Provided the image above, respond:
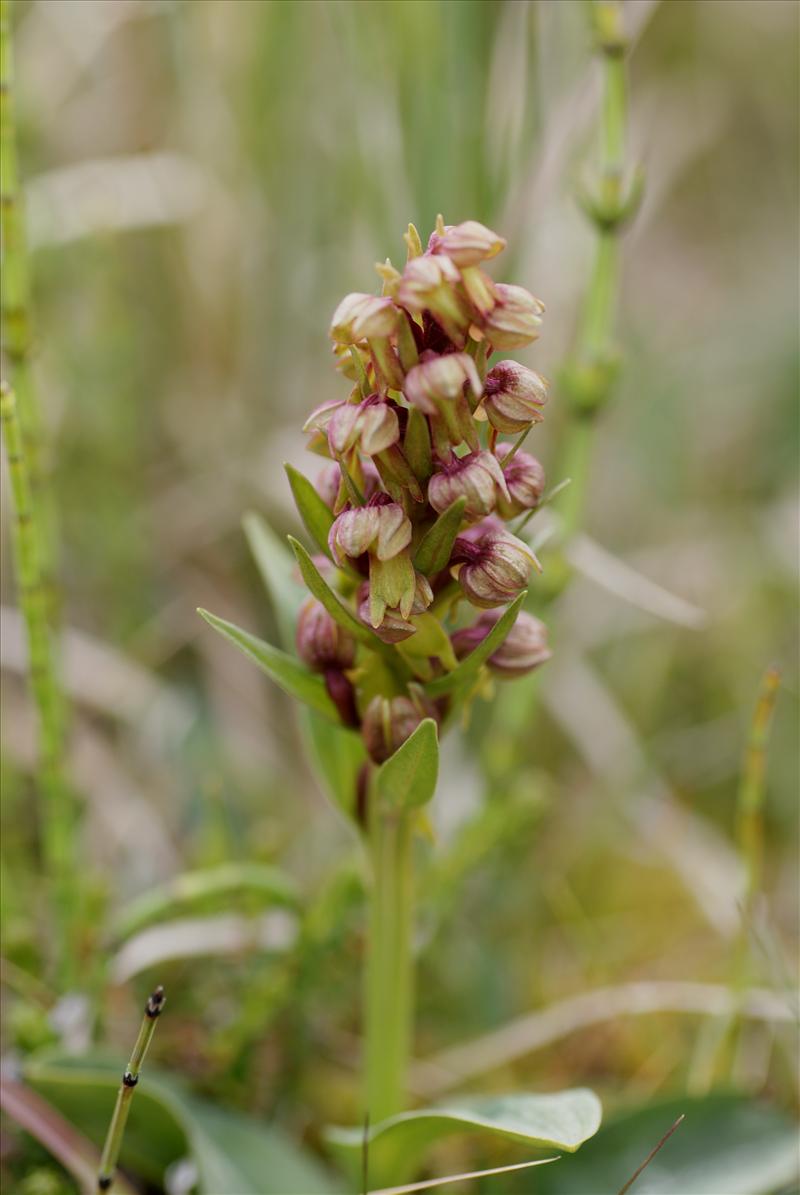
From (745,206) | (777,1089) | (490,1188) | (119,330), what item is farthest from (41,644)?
(745,206)

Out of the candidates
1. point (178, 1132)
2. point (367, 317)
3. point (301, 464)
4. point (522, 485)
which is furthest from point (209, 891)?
point (301, 464)

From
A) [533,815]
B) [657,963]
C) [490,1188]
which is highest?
[533,815]

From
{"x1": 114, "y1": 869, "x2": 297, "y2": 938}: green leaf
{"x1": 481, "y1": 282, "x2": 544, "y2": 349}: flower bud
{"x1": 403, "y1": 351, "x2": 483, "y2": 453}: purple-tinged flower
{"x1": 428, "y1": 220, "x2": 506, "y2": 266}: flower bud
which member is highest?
{"x1": 428, "y1": 220, "x2": 506, "y2": 266}: flower bud

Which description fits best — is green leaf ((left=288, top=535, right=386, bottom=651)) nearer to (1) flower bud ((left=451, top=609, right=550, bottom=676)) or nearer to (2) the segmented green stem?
(1) flower bud ((left=451, top=609, right=550, bottom=676))

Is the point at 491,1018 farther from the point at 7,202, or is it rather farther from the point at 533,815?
the point at 7,202

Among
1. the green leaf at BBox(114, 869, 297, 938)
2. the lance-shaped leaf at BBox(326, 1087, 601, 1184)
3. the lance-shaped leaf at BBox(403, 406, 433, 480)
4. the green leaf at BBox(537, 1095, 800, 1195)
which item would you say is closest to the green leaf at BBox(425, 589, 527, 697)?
the lance-shaped leaf at BBox(403, 406, 433, 480)

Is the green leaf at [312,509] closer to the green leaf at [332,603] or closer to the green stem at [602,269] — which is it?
the green leaf at [332,603]
